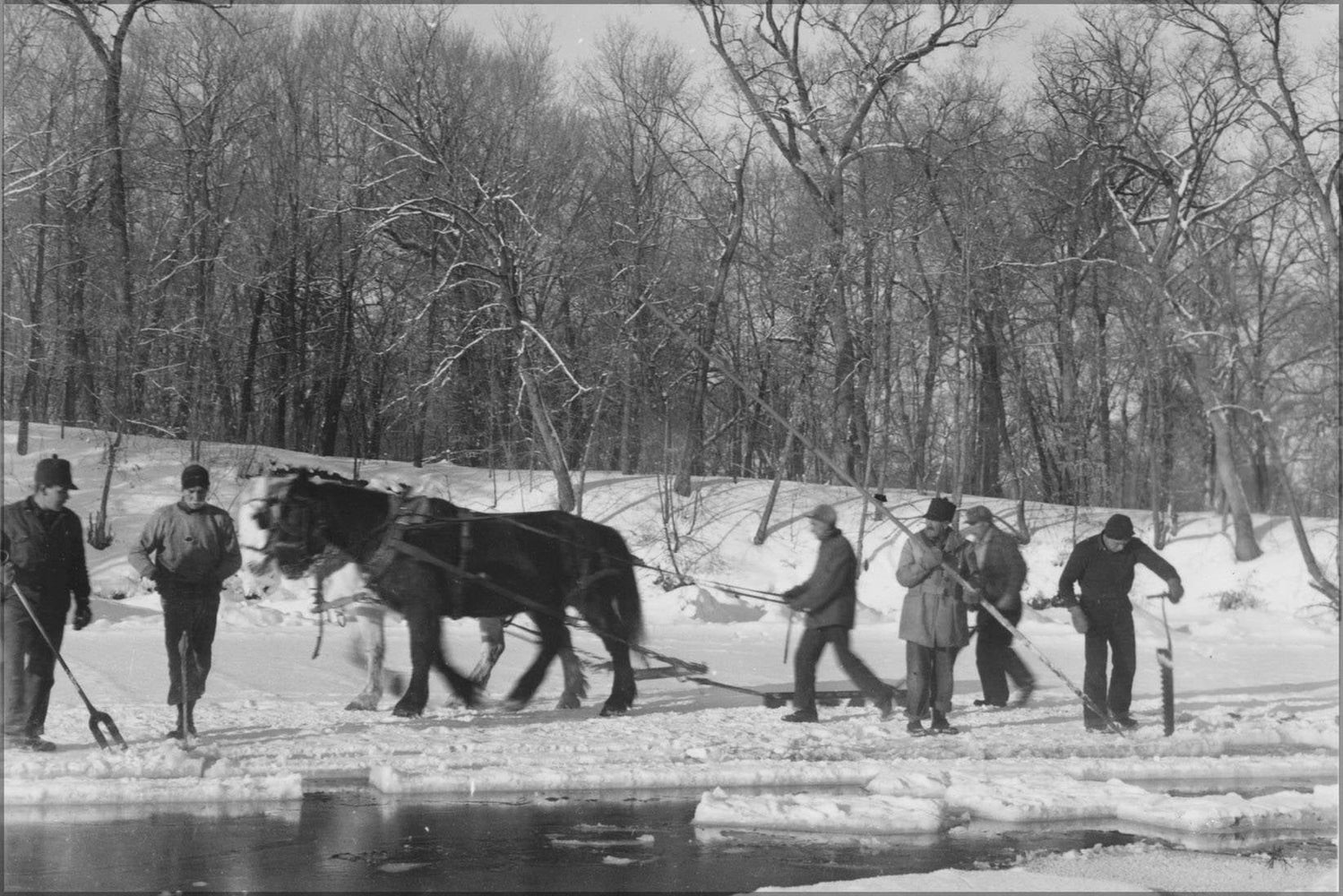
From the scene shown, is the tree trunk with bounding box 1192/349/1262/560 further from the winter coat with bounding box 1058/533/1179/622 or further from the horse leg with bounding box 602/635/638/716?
the horse leg with bounding box 602/635/638/716

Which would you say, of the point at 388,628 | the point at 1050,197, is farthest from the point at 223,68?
the point at 1050,197

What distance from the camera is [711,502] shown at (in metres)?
16.3

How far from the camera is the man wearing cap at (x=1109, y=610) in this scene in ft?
31.6

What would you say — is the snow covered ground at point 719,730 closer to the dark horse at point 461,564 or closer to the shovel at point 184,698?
the shovel at point 184,698

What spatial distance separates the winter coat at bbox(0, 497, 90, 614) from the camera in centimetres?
802

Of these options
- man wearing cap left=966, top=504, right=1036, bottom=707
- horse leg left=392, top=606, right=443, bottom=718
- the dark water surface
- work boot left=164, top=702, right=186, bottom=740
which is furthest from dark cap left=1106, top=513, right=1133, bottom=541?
work boot left=164, top=702, right=186, bottom=740

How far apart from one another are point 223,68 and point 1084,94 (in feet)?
37.5

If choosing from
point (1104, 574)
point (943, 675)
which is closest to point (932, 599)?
point (943, 675)

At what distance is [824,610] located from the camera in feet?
31.8

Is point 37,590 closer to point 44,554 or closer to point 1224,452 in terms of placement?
point 44,554

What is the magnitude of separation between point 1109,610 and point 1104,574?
0.24m

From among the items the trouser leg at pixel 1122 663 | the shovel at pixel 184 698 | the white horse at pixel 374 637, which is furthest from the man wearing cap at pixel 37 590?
the trouser leg at pixel 1122 663

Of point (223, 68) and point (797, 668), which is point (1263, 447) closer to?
point (797, 668)

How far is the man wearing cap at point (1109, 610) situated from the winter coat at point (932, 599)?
2.41 ft
